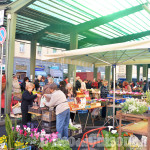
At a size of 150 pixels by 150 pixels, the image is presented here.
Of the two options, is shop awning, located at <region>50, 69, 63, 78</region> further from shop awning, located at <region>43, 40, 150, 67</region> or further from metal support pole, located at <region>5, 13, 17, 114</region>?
shop awning, located at <region>43, 40, 150, 67</region>

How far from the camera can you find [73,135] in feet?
15.2

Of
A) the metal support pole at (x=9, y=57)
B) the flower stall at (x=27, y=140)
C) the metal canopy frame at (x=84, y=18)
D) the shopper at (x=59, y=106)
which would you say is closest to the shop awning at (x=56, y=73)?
the metal canopy frame at (x=84, y=18)

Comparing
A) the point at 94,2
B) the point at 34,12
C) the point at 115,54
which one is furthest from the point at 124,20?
the point at 115,54

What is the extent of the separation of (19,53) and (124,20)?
58.8 feet

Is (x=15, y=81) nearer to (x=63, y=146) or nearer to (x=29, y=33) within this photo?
(x=63, y=146)

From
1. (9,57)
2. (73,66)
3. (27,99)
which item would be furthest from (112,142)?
(73,66)

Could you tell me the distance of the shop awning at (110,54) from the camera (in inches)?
148

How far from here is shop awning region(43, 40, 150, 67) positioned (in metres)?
3.77

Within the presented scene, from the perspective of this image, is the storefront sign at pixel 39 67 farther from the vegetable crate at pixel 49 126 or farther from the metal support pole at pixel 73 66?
the vegetable crate at pixel 49 126

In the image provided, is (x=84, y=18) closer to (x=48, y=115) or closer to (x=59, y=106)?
(x=48, y=115)

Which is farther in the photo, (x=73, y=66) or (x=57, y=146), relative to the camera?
(x=73, y=66)

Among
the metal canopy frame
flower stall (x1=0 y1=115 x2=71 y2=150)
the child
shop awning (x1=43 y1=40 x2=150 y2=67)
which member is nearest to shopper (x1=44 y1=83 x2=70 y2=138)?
flower stall (x1=0 y1=115 x2=71 y2=150)

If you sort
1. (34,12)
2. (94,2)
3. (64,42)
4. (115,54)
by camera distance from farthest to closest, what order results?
(64,42)
(34,12)
(94,2)
(115,54)

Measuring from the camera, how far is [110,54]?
17.3ft
